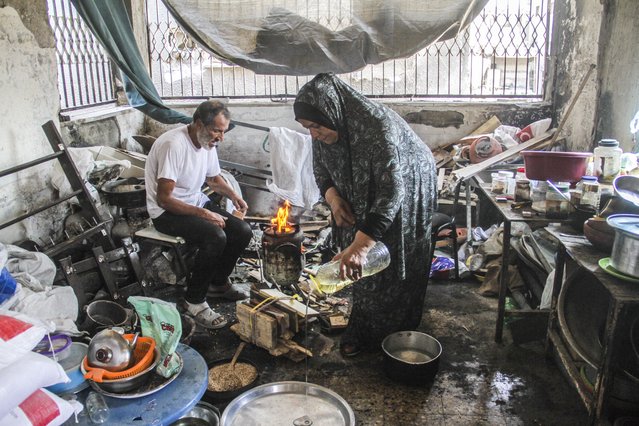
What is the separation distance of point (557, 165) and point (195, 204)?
2818mm

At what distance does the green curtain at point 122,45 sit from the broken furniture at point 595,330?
132 inches

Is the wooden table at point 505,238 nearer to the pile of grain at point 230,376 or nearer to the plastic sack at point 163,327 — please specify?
the pile of grain at point 230,376

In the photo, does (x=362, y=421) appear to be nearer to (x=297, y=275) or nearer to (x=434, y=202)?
(x=297, y=275)

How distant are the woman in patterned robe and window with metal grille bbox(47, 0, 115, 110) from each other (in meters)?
3.26

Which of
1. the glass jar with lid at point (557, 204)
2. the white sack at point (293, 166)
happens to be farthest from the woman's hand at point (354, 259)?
the white sack at point (293, 166)

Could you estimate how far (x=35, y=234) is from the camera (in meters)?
4.25

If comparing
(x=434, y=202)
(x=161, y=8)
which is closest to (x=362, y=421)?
(x=434, y=202)

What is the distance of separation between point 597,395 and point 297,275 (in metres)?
2.05

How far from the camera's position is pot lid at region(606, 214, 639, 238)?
2.31 metres

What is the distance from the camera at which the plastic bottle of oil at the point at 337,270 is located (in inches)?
113

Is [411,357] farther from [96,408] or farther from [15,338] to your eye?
[15,338]

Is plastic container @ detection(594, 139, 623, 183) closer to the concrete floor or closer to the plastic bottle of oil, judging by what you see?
the concrete floor

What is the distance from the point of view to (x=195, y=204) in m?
4.54

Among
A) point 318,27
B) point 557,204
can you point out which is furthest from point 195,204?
point 557,204
